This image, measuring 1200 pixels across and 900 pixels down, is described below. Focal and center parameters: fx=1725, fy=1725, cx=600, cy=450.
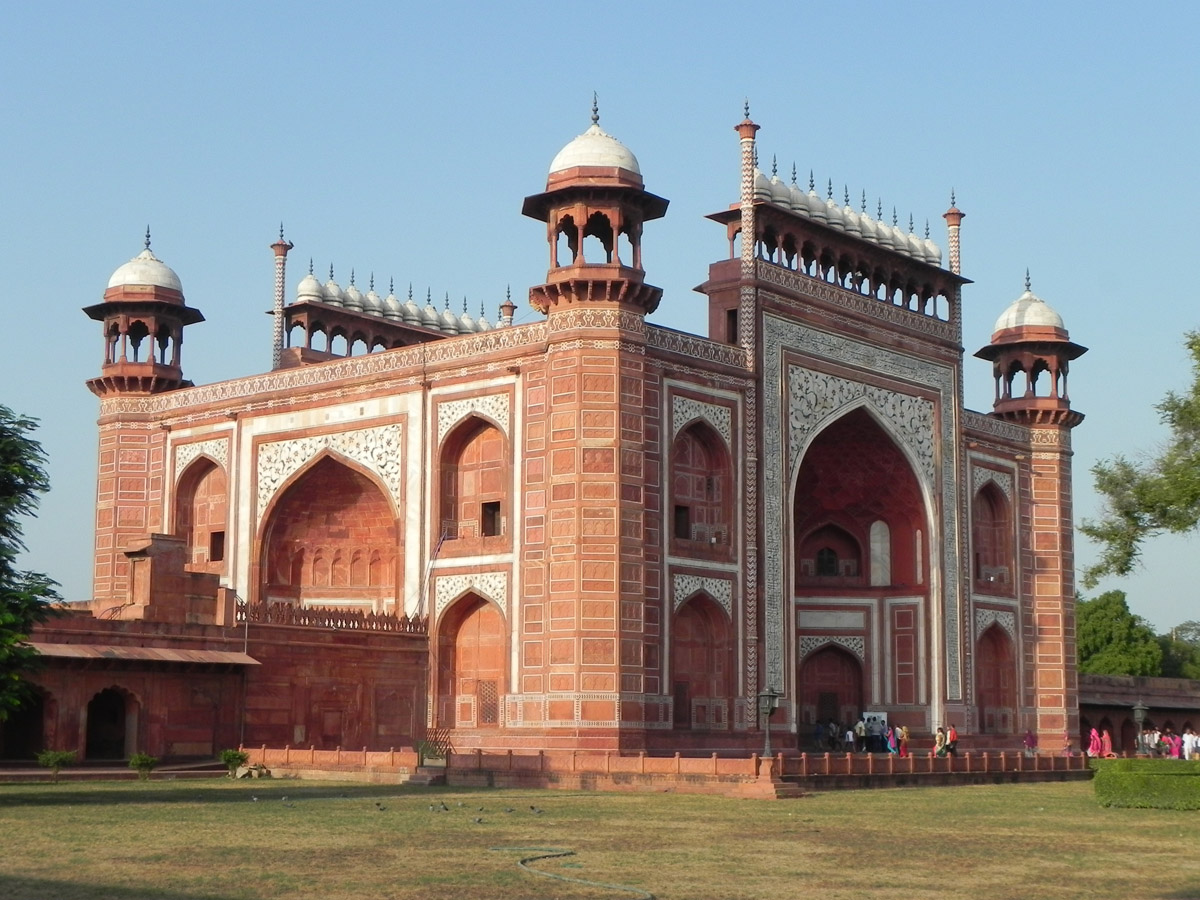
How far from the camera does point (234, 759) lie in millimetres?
22031

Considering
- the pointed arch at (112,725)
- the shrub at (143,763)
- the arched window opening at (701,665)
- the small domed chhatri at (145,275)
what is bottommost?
the shrub at (143,763)

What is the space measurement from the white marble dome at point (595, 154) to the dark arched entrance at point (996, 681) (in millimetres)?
13136

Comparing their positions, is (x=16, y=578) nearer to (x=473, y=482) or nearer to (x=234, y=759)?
(x=234, y=759)

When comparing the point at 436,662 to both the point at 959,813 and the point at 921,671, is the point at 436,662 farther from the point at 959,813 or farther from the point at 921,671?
the point at 959,813

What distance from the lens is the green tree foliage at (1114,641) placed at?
52812 millimetres

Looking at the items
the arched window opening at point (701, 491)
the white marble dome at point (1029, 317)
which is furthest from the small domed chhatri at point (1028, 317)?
Result: the arched window opening at point (701, 491)

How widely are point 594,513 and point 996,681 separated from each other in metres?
13.0

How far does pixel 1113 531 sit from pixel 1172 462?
125cm

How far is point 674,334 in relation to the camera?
26453 millimetres

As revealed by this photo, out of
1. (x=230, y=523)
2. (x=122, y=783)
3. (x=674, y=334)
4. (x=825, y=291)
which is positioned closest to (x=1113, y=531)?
(x=674, y=334)

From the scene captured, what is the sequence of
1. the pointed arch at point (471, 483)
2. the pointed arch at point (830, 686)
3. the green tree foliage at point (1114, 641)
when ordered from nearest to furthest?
the pointed arch at point (471, 483) < the pointed arch at point (830, 686) < the green tree foliage at point (1114, 641)

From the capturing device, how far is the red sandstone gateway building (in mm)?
24766

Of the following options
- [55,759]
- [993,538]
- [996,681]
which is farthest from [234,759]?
[993,538]

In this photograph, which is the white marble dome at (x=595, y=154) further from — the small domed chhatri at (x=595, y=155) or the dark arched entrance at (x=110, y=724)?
the dark arched entrance at (x=110, y=724)
